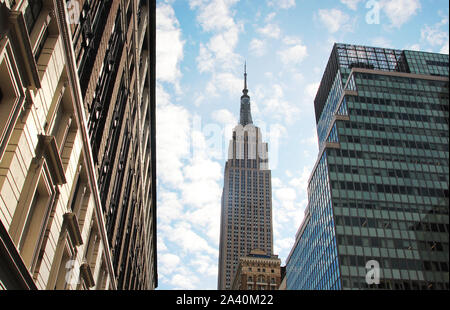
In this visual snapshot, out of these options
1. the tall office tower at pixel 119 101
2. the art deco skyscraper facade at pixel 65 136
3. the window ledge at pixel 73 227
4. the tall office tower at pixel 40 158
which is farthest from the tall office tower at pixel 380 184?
the tall office tower at pixel 40 158

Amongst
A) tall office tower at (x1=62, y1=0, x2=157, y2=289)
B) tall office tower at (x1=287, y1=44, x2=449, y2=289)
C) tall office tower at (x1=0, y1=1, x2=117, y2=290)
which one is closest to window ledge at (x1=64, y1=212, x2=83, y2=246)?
tall office tower at (x1=0, y1=1, x2=117, y2=290)

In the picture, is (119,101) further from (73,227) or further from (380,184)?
(380,184)

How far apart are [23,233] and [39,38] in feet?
25.4

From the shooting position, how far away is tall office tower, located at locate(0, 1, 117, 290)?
13.1 meters

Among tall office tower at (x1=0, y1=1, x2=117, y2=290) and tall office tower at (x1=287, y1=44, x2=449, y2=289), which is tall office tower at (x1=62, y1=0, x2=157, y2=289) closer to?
tall office tower at (x1=0, y1=1, x2=117, y2=290)

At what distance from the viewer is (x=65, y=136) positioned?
64.9ft

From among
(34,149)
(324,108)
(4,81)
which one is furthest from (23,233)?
(324,108)

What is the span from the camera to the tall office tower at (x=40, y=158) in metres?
13.1

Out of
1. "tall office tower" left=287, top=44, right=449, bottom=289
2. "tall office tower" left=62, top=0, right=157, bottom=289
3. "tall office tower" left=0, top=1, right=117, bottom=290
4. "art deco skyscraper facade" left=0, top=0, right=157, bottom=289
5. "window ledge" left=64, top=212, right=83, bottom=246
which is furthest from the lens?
"tall office tower" left=287, top=44, right=449, bottom=289

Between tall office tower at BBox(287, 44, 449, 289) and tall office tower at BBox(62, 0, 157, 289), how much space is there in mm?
36476

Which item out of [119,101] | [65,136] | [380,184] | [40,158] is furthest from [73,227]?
[380,184]

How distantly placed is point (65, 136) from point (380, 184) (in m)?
66.2
